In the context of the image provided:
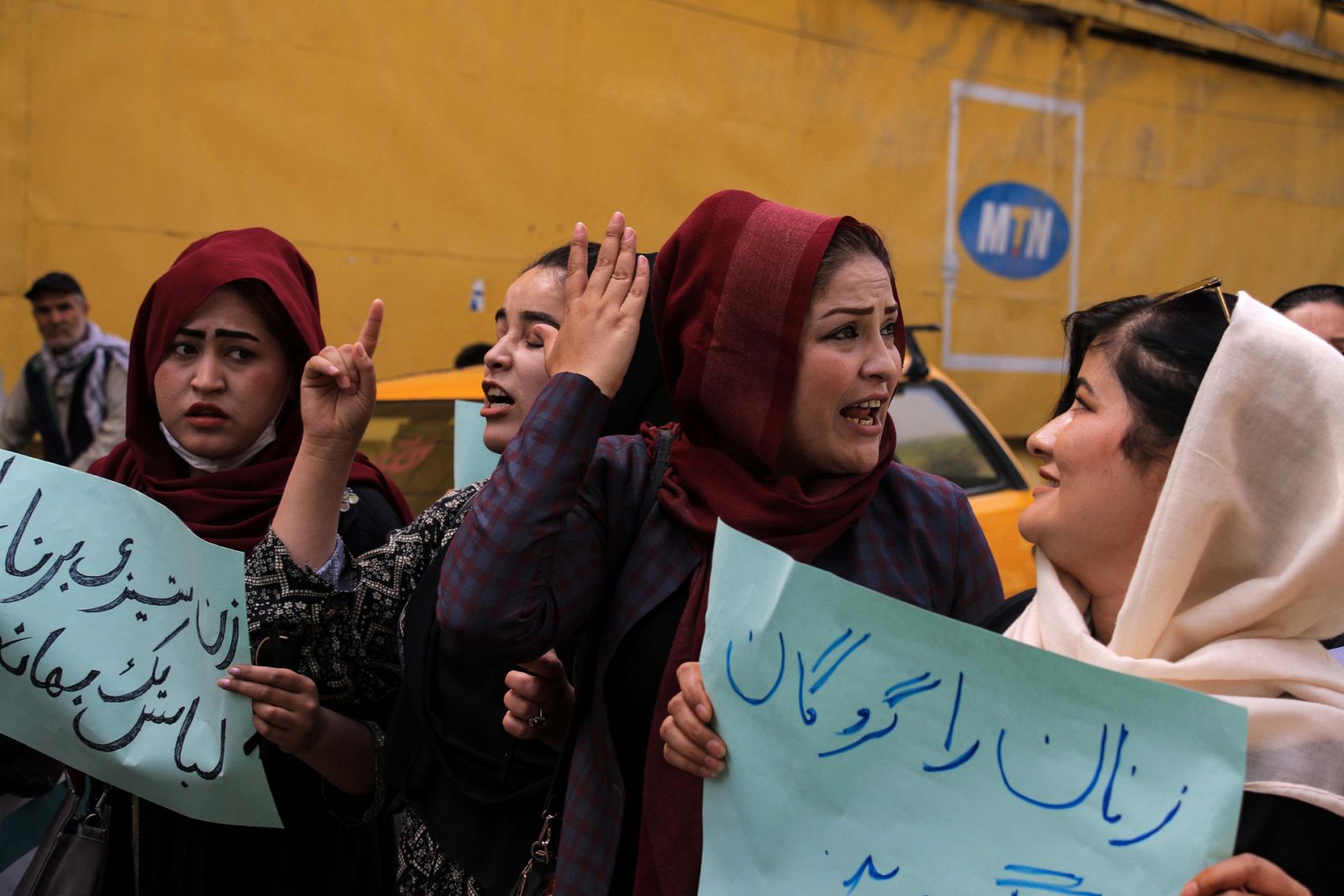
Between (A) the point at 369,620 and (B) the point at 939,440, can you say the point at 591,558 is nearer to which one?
(A) the point at 369,620

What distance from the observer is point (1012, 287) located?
9781 millimetres

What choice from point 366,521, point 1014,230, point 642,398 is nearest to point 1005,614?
point 642,398

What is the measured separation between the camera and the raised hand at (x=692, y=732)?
60.1 inches

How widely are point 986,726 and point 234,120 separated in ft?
19.3

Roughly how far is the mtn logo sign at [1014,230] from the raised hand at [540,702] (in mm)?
8081

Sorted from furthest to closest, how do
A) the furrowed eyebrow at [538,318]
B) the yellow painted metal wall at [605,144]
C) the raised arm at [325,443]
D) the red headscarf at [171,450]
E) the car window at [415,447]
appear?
the yellow painted metal wall at [605,144] → the car window at [415,447] → the furrowed eyebrow at [538,318] → the red headscarf at [171,450] → the raised arm at [325,443]

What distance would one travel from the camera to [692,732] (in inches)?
60.8

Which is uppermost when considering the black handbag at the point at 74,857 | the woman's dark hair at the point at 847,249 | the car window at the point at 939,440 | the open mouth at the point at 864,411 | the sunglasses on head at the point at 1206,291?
the car window at the point at 939,440

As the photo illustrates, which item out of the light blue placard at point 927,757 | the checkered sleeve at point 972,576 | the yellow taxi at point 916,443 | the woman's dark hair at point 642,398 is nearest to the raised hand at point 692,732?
the light blue placard at point 927,757

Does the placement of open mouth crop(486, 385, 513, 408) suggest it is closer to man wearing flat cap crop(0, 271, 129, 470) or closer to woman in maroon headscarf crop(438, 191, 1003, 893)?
woman in maroon headscarf crop(438, 191, 1003, 893)

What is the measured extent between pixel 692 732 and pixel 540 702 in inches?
17.6

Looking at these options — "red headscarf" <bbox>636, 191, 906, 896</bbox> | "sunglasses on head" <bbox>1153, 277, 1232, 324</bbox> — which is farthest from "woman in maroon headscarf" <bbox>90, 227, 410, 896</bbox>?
"sunglasses on head" <bbox>1153, 277, 1232, 324</bbox>

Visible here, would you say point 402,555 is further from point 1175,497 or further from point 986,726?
point 1175,497

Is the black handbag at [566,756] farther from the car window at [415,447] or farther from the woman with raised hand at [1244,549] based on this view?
the car window at [415,447]
